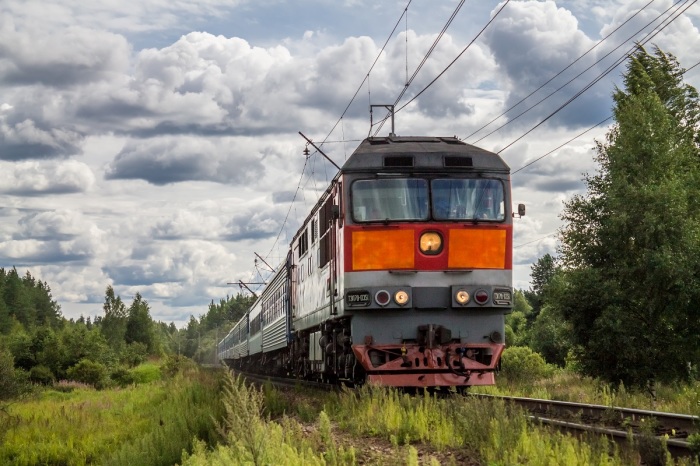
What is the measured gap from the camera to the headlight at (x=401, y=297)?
14602mm

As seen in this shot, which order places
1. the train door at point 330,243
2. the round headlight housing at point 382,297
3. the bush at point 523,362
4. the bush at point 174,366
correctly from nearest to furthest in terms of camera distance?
the round headlight housing at point 382,297
the train door at point 330,243
the bush at point 523,362
the bush at point 174,366

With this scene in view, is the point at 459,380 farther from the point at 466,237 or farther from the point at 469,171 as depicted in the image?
the point at 469,171

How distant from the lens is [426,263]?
14.8 meters

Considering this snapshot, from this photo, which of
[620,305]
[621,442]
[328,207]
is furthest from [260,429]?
[620,305]

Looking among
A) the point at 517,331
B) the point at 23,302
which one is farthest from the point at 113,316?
the point at 517,331

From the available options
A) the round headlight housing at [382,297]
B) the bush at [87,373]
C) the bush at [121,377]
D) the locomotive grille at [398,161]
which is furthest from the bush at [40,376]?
the locomotive grille at [398,161]

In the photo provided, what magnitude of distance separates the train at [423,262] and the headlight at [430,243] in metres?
0.02

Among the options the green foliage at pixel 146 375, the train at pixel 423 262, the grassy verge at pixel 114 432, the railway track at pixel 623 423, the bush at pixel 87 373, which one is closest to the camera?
the railway track at pixel 623 423

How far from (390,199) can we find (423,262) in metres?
1.23

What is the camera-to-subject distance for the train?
14703mm

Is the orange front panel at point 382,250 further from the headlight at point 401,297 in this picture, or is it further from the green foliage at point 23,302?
the green foliage at point 23,302

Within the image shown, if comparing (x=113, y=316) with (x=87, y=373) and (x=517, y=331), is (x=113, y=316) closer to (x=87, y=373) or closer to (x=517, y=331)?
(x=517, y=331)

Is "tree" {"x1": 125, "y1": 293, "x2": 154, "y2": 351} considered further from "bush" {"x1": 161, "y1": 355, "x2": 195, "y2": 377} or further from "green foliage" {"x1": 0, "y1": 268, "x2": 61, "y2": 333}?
"bush" {"x1": 161, "y1": 355, "x2": 195, "y2": 377}

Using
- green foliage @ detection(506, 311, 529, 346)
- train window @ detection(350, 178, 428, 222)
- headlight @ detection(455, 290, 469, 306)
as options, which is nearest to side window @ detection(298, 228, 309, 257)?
train window @ detection(350, 178, 428, 222)
